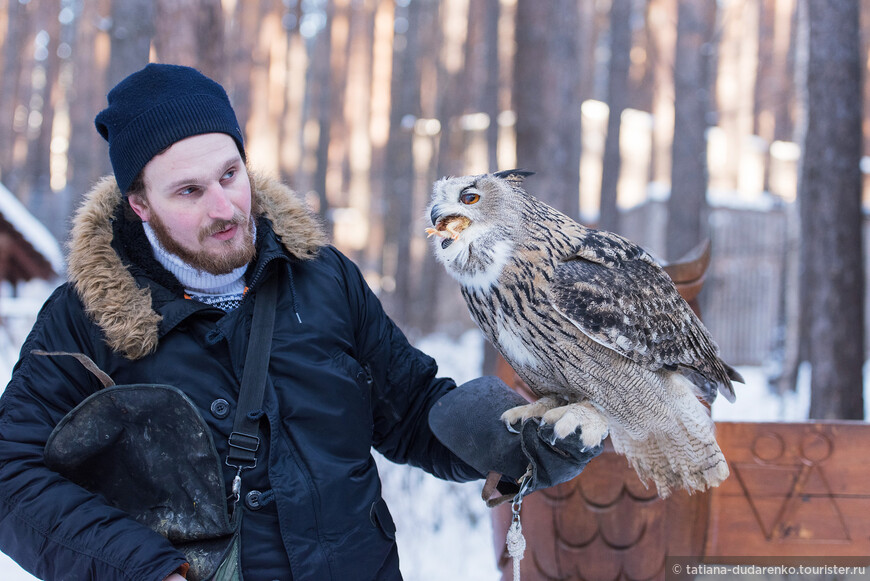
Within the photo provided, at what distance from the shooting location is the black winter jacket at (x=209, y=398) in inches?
63.1

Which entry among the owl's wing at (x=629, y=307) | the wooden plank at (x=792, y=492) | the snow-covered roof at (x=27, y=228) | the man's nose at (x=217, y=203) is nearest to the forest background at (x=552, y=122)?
the man's nose at (x=217, y=203)

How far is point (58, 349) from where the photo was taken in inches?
70.8

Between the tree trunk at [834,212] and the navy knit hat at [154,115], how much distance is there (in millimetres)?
4716

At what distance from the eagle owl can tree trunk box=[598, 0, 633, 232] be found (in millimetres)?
10104

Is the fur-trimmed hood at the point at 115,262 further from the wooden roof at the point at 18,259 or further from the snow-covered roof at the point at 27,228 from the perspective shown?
the wooden roof at the point at 18,259

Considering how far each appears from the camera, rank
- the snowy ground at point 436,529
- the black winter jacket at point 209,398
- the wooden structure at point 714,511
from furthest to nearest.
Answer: the snowy ground at point 436,529, the wooden structure at point 714,511, the black winter jacket at point 209,398

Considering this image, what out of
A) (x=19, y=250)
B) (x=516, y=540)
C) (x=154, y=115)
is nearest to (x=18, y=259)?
(x=19, y=250)

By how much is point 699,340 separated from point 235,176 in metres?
1.65

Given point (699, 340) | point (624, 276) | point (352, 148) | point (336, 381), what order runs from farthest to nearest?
point (352, 148), point (699, 340), point (624, 276), point (336, 381)

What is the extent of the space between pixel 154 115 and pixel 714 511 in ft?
8.48

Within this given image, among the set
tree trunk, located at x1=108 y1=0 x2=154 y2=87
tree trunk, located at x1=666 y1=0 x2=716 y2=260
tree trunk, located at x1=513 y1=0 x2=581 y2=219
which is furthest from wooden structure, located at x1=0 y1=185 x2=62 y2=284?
tree trunk, located at x1=666 y1=0 x2=716 y2=260

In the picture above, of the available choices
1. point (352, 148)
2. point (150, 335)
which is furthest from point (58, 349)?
point (352, 148)

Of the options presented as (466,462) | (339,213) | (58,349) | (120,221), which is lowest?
(339,213)

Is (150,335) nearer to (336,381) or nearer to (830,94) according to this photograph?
(336,381)
